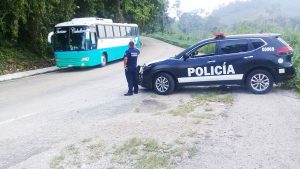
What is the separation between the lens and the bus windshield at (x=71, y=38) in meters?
23.3

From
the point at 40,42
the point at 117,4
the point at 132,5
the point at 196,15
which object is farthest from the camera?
the point at 196,15

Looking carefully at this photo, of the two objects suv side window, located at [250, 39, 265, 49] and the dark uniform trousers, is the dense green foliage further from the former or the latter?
suv side window, located at [250, 39, 265, 49]

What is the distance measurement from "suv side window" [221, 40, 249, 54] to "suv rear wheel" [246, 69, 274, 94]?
77cm

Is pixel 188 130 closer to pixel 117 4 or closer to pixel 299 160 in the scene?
pixel 299 160

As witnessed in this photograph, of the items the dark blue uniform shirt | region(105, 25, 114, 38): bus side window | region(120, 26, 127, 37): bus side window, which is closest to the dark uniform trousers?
the dark blue uniform shirt

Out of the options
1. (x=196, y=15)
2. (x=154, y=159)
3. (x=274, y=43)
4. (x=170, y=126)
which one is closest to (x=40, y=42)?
(x=274, y=43)

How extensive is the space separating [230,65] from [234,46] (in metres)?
0.60

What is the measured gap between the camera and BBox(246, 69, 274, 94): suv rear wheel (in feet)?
39.3

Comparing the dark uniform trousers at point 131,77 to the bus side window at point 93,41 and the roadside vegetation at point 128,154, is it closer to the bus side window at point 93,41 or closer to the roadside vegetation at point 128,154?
the roadside vegetation at point 128,154

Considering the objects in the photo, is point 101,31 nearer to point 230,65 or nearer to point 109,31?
point 109,31

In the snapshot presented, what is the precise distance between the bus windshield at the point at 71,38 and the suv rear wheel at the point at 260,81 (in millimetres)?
13283

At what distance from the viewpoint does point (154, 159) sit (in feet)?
21.1

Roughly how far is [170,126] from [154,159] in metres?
2.13

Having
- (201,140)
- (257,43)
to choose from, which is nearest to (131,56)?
(257,43)
